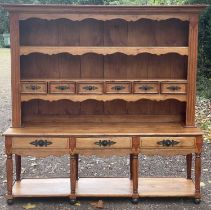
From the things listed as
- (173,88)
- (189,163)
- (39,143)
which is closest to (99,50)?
(173,88)

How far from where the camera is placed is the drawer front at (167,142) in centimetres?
442

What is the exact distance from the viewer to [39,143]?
4398 mm

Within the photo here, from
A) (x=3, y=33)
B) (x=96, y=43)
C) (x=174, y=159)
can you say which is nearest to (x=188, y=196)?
(x=174, y=159)

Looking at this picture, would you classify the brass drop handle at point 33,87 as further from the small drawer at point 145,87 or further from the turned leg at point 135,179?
the turned leg at point 135,179

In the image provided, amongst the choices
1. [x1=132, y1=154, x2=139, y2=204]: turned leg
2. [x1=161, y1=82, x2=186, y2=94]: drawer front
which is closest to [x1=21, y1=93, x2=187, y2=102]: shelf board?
[x1=161, y1=82, x2=186, y2=94]: drawer front

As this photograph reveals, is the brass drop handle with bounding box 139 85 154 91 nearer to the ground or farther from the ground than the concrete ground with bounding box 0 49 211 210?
farther from the ground

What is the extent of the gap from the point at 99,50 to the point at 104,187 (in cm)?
154

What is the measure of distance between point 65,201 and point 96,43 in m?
1.79

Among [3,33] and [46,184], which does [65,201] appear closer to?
[46,184]

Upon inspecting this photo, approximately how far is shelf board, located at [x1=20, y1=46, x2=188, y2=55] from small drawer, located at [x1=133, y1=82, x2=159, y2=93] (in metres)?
0.33

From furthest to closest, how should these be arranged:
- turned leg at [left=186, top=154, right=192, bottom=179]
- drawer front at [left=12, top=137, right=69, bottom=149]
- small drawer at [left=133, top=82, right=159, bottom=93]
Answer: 1. turned leg at [left=186, top=154, right=192, bottom=179]
2. small drawer at [left=133, top=82, right=159, bottom=93]
3. drawer front at [left=12, top=137, right=69, bottom=149]

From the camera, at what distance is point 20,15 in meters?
4.43

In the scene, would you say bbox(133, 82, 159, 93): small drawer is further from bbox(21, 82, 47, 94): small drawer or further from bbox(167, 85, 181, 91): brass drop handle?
bbox(21, 82, 47, 94): small drawer

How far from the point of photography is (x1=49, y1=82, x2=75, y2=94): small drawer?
4.59 meters
